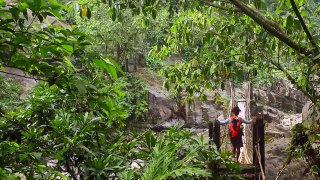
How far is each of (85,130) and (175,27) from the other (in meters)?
2.89

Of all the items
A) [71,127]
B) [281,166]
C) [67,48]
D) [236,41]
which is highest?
[67,48]

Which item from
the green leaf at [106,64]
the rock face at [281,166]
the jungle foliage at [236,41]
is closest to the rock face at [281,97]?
the rock face at [281,166]

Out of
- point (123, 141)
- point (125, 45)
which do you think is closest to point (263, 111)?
point (125, 45)

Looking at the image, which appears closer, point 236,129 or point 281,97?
point 236,129

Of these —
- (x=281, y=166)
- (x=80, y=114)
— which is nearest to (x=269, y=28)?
(x=80, y=114)

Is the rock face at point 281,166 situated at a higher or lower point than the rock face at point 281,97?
higher

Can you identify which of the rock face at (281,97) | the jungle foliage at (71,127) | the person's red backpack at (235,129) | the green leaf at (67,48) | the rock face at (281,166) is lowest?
the rock face at (281,97)

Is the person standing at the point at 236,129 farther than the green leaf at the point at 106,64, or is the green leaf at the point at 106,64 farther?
the person standing at the point at 236,129

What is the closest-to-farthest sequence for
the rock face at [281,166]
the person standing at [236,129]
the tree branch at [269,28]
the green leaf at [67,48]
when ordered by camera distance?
the green leaf at [67,48] → the tree branch at [269,28] → the rock face at [281,166] → the person standing at [236,129]

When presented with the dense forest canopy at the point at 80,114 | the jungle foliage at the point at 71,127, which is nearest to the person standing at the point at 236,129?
the dense forest canopy at the point at 80,114

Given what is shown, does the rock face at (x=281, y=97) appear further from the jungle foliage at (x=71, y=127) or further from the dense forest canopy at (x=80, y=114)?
the jungle foliage at (x=71, y=127)

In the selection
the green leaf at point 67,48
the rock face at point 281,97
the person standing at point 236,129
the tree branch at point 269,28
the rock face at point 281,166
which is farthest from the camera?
the rock face at point 281,97

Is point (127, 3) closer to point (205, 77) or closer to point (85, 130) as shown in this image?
point (205, 77)

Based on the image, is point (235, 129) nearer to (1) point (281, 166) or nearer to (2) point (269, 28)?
(1) point (281, 166)
